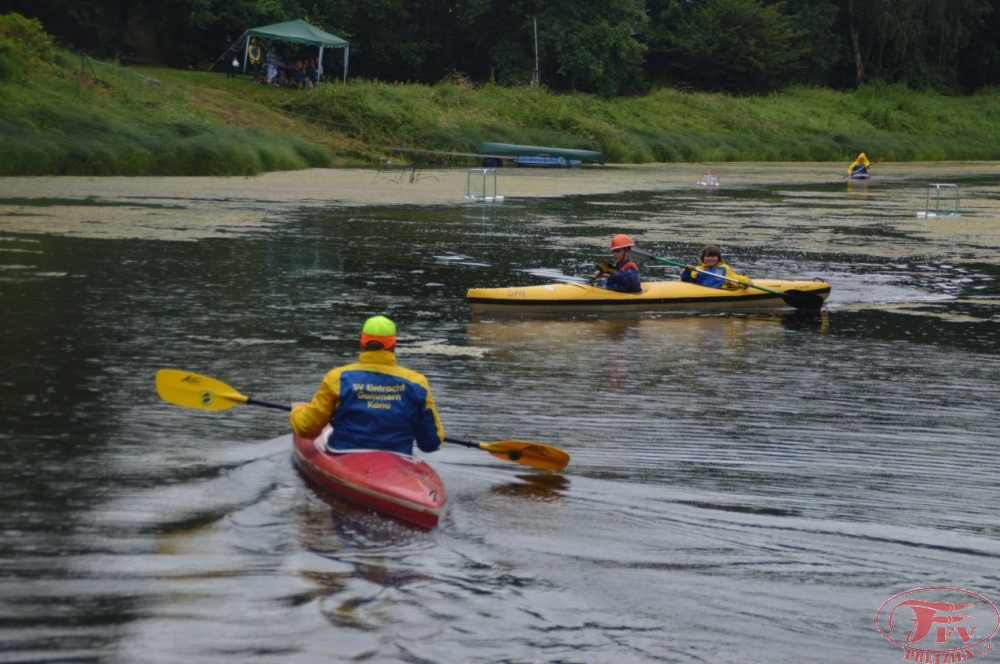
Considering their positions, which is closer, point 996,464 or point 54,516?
point 54,516

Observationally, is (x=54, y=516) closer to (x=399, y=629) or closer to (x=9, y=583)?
(x=9, y=583)

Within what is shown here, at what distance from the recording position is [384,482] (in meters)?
7.03

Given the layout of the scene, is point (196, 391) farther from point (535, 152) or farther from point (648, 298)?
point (535, 152)

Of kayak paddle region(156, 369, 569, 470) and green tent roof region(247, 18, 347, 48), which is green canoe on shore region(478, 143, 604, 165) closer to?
green tent roof region(247, 18, 347, 48)

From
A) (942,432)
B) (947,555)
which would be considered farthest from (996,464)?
(947,555)

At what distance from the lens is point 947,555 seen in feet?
21.7

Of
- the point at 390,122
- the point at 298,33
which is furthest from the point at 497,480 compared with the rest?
the point at 298,33

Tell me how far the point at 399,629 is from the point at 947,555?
110 inches

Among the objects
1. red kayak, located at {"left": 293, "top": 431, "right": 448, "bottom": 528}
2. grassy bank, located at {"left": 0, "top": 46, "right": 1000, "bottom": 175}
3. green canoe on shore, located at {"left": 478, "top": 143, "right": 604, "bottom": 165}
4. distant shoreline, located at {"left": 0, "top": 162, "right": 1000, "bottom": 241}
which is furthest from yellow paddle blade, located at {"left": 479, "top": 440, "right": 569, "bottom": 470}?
green canoe on shore, located at {"left": 478, "top": 143, "right": 604, "bottom": 165}

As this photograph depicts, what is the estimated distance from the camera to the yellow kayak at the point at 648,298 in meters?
14.2

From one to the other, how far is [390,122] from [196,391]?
3432 cm

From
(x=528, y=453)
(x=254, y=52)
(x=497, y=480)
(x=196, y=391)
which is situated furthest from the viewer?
(x=254, y=52)

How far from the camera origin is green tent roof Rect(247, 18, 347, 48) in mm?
41469

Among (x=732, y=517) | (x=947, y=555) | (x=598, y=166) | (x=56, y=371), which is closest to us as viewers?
(x=947, y=555)
